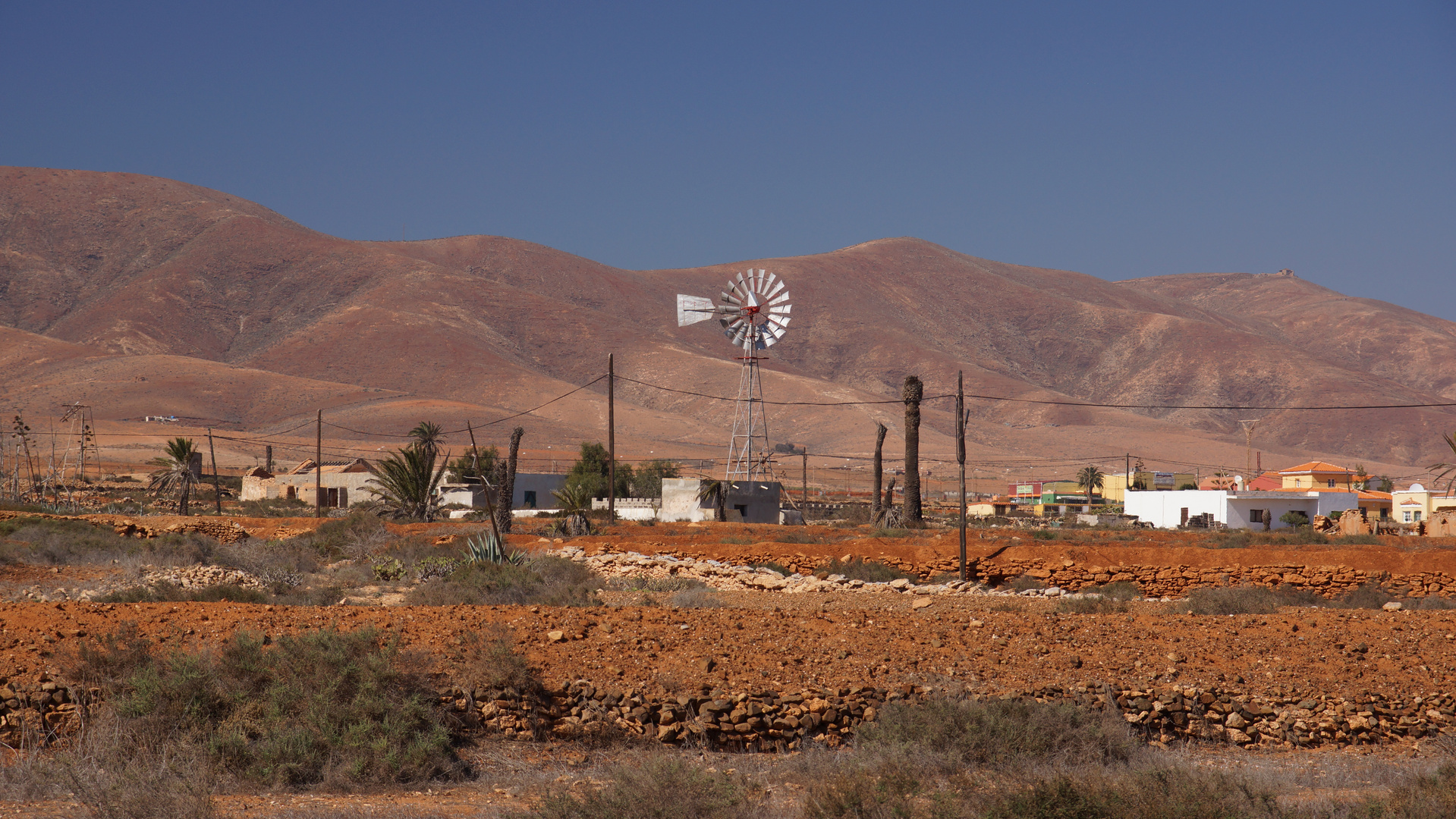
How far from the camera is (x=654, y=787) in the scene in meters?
6.88

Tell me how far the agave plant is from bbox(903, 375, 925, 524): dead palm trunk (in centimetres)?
1628

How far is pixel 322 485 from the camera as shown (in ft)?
208

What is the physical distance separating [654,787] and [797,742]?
2.78 meters

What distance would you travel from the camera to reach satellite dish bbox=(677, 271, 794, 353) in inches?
1805

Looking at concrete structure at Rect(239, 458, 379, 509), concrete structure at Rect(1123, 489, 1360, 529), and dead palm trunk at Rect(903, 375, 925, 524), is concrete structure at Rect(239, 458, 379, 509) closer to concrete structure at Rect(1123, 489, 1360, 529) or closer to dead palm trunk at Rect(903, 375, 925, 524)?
dead palm trunk at Rect(903, 375, 925, 524)

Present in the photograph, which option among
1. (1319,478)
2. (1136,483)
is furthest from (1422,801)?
(1136,483)

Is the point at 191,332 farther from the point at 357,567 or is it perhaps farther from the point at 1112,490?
the point at 357,567

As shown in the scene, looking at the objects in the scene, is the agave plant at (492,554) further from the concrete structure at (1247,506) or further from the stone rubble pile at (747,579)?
the concrete structure at (1247,506)

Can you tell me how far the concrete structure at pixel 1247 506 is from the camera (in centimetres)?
5825

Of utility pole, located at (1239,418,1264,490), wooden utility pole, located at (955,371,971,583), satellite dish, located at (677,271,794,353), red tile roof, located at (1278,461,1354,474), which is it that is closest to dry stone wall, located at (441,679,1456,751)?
wooden utility pole, located at (955,371,971,583)

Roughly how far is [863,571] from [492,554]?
24.2ft

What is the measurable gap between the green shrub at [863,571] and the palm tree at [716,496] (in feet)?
69.8

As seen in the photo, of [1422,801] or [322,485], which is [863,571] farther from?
[322,485]

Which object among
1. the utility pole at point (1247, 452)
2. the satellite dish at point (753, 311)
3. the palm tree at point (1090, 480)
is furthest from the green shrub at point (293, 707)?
the palm tree at point (1090, 480)
